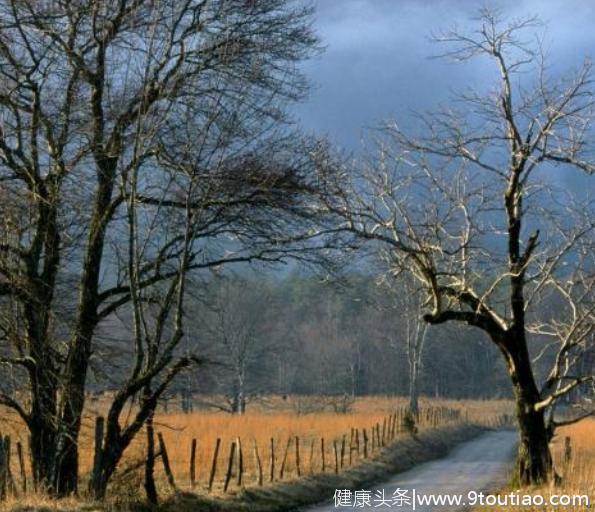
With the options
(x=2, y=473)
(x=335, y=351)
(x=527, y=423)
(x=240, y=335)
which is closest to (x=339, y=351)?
(x=335, y=351)

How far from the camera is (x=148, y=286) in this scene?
1409 centimetres

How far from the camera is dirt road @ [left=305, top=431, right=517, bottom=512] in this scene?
16.7 metres

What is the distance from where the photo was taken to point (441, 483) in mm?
21375

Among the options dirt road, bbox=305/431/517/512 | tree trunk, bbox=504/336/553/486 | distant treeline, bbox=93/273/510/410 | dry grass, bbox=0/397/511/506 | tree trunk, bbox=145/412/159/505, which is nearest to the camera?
tree trunk, bbox=145/412/159/505

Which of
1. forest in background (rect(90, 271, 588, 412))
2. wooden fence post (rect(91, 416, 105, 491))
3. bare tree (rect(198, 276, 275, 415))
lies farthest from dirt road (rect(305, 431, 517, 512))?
forest in background (rect(90, 271, 588, 412))

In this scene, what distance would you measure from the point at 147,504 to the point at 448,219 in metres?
7.25

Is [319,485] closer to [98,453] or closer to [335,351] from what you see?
[98,453]

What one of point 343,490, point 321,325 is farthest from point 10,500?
point 321,325

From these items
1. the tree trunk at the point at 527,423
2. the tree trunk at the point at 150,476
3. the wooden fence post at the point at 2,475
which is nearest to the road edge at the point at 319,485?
the tree trunk at the point at 150,476

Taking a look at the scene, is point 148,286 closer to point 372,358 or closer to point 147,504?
point 147,504

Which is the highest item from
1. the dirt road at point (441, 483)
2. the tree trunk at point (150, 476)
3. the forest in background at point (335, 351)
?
the forest in background at point (335, 351)

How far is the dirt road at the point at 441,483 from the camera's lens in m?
16.7

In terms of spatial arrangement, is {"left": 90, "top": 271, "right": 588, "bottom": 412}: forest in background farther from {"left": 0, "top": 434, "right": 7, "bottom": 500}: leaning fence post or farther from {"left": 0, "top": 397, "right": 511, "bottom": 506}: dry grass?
{"left": 0, "top": 434, "right": 7, "bottom": 500}: leaning fence post

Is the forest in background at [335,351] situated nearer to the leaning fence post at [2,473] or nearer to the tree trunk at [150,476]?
the tree trunk at [150,476]
